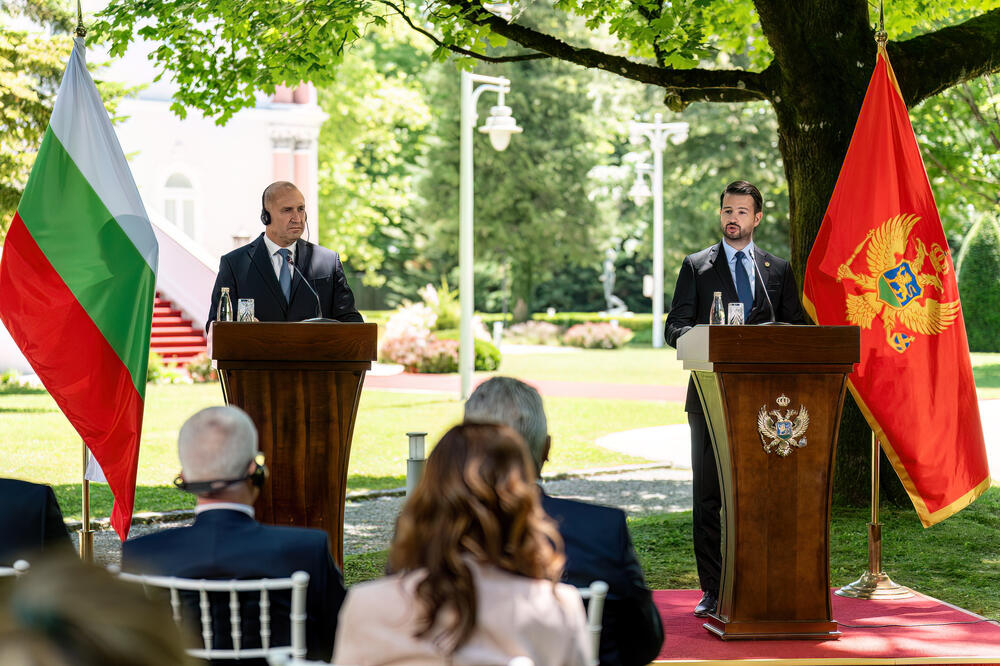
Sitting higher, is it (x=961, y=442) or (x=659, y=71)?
(x=659, y=71)

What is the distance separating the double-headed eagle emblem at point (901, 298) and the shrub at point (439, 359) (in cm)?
1889

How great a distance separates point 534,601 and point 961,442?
14.2 ft

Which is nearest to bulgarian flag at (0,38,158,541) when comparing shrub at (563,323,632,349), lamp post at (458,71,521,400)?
lamp post at (458,71,521,400)

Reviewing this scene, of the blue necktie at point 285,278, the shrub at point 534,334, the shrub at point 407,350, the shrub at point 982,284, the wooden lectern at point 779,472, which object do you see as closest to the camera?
the wooden lectern at point 779,472

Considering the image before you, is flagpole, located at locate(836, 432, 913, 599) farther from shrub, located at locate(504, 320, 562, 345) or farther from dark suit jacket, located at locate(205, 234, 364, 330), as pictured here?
shrub, located at locate(504, 320, 562, 345)

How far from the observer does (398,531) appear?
85.5 inches

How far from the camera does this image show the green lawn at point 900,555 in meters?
6.51

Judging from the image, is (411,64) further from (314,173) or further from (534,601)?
(534,601)

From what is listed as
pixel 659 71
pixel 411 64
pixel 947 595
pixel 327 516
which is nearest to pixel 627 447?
pixel 659 71

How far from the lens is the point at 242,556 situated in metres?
2.81

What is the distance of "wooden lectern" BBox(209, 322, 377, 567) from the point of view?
478 cm


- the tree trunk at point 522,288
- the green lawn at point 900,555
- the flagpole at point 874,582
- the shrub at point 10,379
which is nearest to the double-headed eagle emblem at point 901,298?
the flagpole at point 874,582

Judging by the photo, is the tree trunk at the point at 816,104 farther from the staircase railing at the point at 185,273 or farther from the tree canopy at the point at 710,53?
the staircase railing at the point at 185,273

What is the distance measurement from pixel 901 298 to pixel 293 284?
3017 millimetres
